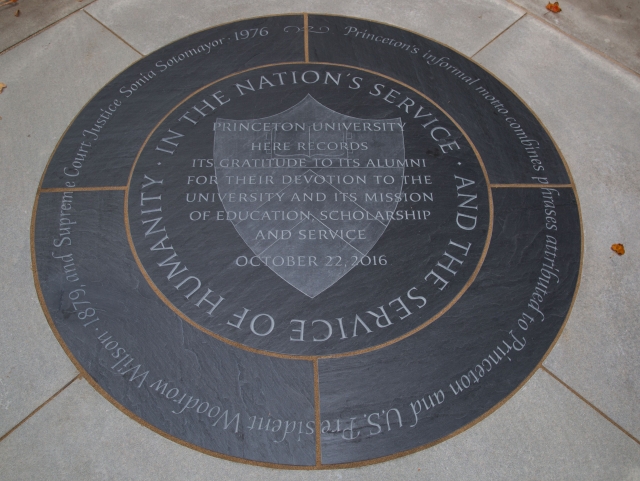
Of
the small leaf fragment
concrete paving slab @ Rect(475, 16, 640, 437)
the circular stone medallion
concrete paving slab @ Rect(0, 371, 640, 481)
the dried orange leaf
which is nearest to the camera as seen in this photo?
concrete paving slab @ Rect(0, 371, 640, 481)

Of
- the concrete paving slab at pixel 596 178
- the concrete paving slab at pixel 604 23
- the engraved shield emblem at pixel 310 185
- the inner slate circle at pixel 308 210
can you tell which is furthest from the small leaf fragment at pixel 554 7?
the engraved shield emblem at pixel 310 185


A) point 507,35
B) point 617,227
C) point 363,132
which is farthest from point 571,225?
point 507,35

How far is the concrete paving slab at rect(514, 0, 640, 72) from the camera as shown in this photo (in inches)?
163

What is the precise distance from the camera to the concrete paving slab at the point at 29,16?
4082 millimetres

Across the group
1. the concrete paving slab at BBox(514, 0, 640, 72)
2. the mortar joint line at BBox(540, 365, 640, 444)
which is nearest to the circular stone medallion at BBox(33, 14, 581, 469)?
the mortar joint line at BBox(540, 365, 640, 444)

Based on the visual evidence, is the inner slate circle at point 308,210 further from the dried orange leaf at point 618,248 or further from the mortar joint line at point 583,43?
the mortar joint line at point 583,43

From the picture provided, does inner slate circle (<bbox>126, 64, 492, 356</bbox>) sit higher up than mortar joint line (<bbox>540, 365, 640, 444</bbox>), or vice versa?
inner slate circle (<bbox>126, 64, 492, 356</bbox>)

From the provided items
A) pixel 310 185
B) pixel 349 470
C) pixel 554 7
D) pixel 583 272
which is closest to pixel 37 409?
pixel 349 470

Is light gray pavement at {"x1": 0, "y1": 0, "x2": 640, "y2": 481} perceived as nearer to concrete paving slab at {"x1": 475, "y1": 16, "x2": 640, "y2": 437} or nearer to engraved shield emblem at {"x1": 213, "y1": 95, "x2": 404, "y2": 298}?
concrete paving slab at {"x1": 475, "y1": 16, "x2": 640, "y2": 437}

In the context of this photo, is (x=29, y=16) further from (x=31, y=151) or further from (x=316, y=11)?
(x=316, y=11)

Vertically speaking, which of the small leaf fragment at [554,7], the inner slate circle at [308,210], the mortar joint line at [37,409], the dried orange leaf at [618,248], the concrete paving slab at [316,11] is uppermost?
the concrete paving slab at [316,11]

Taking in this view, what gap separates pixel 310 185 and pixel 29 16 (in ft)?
8.74

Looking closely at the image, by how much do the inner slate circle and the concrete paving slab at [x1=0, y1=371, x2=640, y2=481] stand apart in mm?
586

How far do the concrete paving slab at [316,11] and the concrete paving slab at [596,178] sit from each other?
0.18 meters
